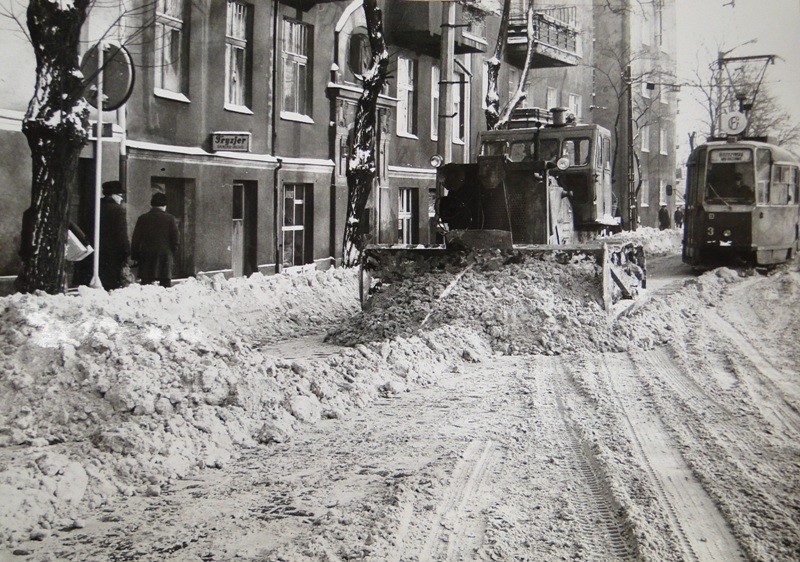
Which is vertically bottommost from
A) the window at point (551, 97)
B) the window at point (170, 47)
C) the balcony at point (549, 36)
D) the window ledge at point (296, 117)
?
the window ledge at point (296, 117)

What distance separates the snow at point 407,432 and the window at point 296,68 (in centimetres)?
863

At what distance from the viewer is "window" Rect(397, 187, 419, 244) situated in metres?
20.5

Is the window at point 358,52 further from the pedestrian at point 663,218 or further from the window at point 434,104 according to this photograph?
the pedestrian at point 663,218

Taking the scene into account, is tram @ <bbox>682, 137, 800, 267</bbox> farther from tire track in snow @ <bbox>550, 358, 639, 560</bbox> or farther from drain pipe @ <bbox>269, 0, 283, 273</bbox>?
tire track in snow @ <bbox>550, 358, 639, 560</bbox>

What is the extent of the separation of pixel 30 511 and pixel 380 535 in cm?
151

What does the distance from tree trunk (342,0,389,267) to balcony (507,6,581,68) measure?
10.3 m

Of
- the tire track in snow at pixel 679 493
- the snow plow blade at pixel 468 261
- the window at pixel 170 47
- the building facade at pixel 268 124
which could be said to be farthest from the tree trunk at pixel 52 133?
the window at pixel 170 47

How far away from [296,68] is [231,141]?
351 cm

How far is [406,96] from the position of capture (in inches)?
805

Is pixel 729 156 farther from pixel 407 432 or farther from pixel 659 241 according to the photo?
pixel 407 432

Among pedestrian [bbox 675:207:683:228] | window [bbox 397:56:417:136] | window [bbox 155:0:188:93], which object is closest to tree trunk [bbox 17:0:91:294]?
window [bbox 155:0:188:93]

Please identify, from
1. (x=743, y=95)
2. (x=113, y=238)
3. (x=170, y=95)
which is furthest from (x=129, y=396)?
(x=170, y=95)

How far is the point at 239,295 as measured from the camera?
36.4 ft

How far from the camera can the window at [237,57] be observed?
1515 cm
